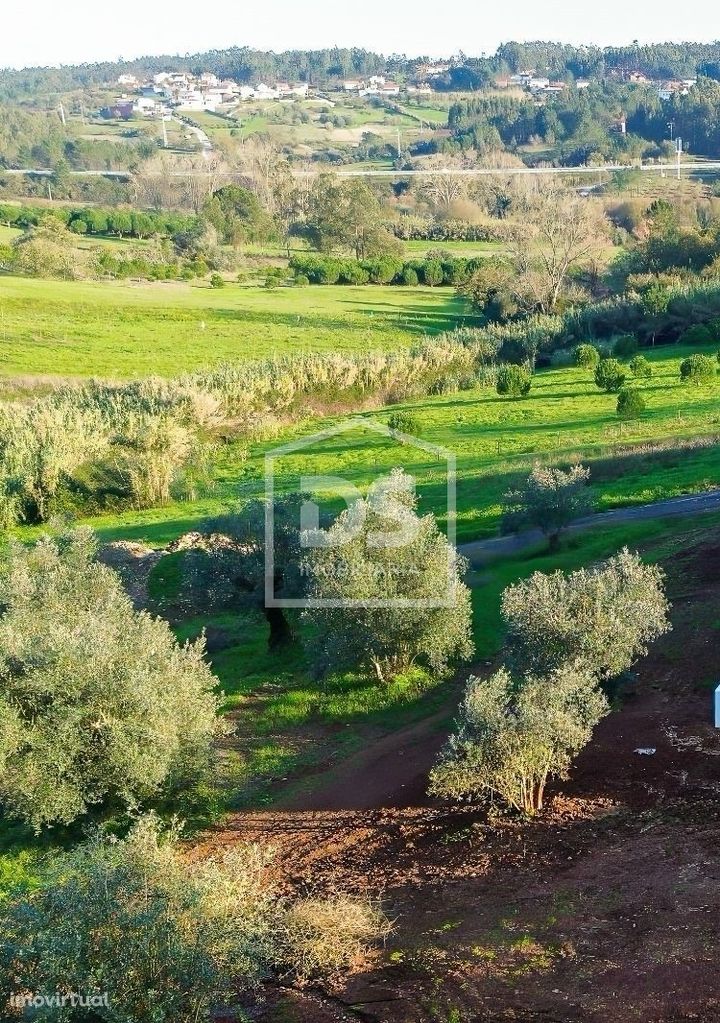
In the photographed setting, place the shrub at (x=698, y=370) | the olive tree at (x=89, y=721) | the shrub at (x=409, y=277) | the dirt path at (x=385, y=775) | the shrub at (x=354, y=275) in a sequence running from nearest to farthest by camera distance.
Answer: the olive tree at (x=89, y=721) < the dirt path at (x=385, y=775) < the shrub at (x=698, y=370) < the shrub at (x=354, y=275) < the shrub at (x=409, y=277)

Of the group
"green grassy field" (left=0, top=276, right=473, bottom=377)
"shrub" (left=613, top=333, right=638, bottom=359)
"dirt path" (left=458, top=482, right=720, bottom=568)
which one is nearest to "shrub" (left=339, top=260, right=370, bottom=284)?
"green grassy field" (left=0, top=276, right=473, bottom=377)

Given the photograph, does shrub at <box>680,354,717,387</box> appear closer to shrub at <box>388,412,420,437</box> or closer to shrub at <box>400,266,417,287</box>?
shrub at <box>388,412,420,437</box>

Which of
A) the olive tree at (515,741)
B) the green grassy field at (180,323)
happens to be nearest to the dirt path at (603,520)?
the olive tree at (515,741)

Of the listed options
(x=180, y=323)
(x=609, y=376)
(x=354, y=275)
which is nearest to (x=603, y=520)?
(x=609, y=376)

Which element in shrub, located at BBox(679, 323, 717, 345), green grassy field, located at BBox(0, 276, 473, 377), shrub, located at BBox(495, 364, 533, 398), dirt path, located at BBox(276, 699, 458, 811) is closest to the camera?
dirt path, located at BBox(276, 699, 458, 811)

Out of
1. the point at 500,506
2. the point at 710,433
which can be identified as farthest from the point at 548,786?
the point at 710,433

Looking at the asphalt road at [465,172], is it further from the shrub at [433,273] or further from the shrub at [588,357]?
the shrub at [588,357]
